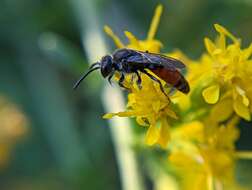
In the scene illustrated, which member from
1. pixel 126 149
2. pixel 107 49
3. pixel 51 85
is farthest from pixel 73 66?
pixel 51 85

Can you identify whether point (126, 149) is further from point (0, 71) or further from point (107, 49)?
point (0, 71)

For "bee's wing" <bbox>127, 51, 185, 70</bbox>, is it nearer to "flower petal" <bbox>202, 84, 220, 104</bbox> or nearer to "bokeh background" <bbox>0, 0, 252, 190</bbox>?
"flower petal" <bbox>202, 84, 220, 104</bbox>

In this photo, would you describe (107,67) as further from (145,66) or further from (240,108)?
(240,108)

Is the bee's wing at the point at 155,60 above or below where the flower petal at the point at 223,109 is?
above

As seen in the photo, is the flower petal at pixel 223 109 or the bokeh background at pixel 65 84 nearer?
the flower petal at pixel 223 109

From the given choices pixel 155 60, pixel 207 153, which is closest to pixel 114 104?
pixel 207 153

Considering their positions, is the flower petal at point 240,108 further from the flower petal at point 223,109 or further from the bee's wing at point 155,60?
the bee's wing at point 155,60

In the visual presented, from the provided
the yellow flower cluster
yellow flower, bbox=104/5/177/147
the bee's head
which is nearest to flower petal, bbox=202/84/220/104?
the yellow flower cluster

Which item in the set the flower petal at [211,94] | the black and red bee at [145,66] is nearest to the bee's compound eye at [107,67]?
the black and red bee at [145,66]
